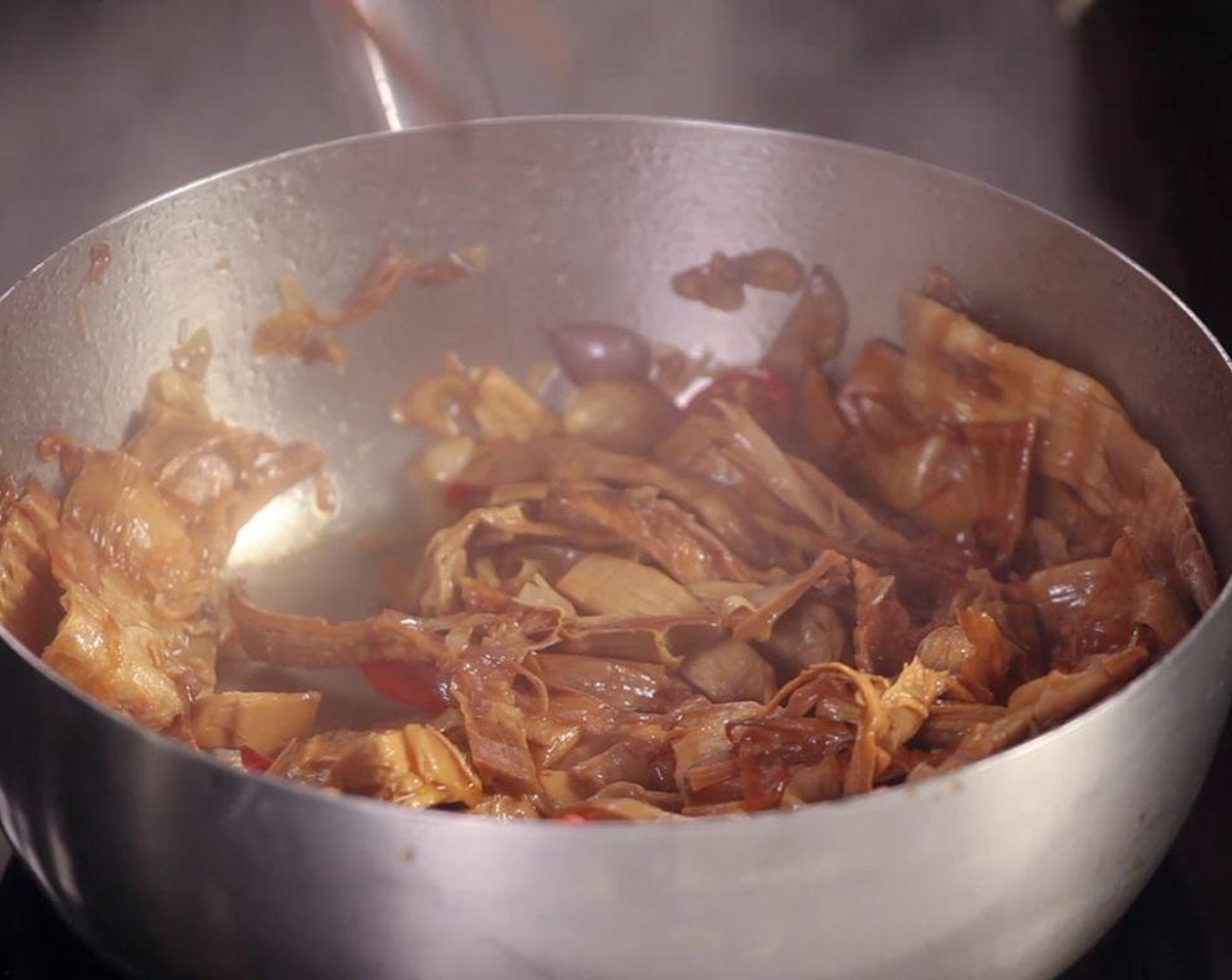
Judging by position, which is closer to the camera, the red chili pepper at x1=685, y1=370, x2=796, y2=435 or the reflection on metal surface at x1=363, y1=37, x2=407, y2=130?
the reflection on metal surface at x1=363, y1=37, x2=407, y2=130

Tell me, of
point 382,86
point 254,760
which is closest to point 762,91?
point 382,86

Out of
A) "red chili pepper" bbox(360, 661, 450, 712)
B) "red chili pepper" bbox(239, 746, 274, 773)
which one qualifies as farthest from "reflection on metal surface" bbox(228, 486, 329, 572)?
"red chili pepper" bbox(239, 746, 274, 773)

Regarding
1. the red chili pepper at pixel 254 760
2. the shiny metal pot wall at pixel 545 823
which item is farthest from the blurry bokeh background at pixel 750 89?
the red chili pepper at pixel 254 760

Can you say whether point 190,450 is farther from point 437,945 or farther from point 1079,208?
point 1079,208

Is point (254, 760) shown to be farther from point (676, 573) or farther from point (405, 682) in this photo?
point (676, 573)

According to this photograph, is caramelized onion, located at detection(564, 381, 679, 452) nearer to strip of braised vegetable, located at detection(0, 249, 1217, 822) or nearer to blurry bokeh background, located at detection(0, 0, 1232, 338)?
strip of braised vegetable, located at detection(0, 249, 1217, 822)

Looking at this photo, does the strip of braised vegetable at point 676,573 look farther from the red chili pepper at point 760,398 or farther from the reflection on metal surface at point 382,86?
the reflection on metal surface at point 382,86

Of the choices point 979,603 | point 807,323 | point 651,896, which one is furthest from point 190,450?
point 651,896
